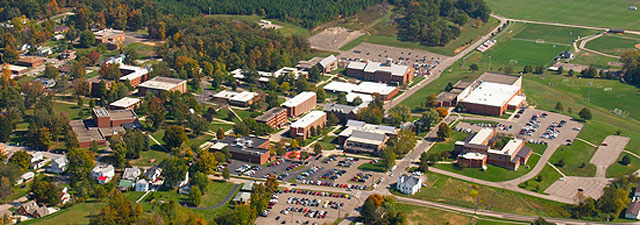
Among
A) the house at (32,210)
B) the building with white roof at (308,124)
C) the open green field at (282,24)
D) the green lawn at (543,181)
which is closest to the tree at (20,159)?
the house at (32,210)

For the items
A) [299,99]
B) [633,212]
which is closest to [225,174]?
[299,99]

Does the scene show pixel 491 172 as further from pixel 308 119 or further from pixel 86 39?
pixel 86 39

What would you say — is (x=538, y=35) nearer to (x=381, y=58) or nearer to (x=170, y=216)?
(x=381, y=58)

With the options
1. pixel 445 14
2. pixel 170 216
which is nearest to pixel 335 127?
pixel 170 216

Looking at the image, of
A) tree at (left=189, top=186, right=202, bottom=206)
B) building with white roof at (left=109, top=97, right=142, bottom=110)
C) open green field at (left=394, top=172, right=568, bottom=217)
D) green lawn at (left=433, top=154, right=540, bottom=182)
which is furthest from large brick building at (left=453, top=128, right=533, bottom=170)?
building with white roof at (left=109, top=97, right=142, bottom=110)

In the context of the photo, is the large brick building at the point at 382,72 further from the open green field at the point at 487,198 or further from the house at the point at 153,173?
the house at the point at 153,173

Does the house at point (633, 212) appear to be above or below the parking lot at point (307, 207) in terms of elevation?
above
